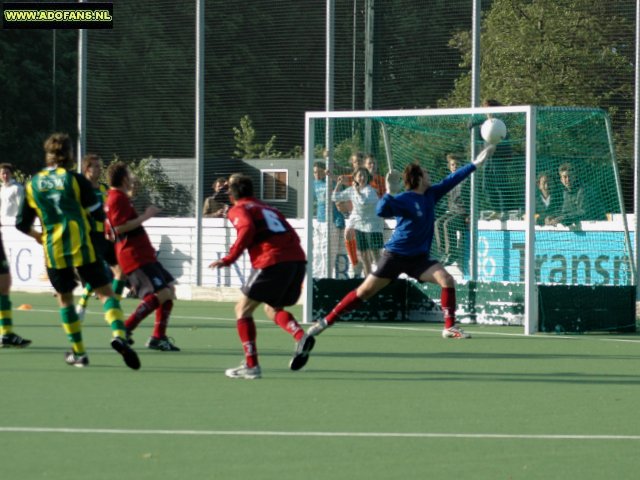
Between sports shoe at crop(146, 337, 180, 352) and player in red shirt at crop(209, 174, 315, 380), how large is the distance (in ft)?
7.30

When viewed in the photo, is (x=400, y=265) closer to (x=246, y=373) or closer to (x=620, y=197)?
(x=246, y=373)

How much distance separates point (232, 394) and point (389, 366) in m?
2.33

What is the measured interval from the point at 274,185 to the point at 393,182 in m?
8.00

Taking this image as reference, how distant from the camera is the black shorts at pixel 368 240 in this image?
1778cm

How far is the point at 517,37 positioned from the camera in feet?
80.2

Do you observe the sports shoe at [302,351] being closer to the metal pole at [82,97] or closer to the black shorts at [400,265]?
the black shorts at [400,265]

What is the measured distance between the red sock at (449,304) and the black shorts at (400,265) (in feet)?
1.92

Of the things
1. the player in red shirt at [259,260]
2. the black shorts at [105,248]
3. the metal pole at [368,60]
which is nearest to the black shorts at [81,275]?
the player in red shirt at [259,260]

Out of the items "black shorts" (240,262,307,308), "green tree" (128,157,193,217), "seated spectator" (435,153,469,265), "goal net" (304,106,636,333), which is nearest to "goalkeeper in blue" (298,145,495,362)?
"goal net" (304,106,636,333)

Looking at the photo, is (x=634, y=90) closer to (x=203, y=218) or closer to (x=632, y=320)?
(x=632, y=320)

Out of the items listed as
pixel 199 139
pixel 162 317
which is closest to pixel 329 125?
pixel 199 139

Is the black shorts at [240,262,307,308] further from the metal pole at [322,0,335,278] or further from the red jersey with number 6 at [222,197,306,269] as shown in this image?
the metal pole at [322,0,335,278]

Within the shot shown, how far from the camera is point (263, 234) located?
34.8 feet

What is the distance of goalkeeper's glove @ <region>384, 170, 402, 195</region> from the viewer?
1661 centimetres
